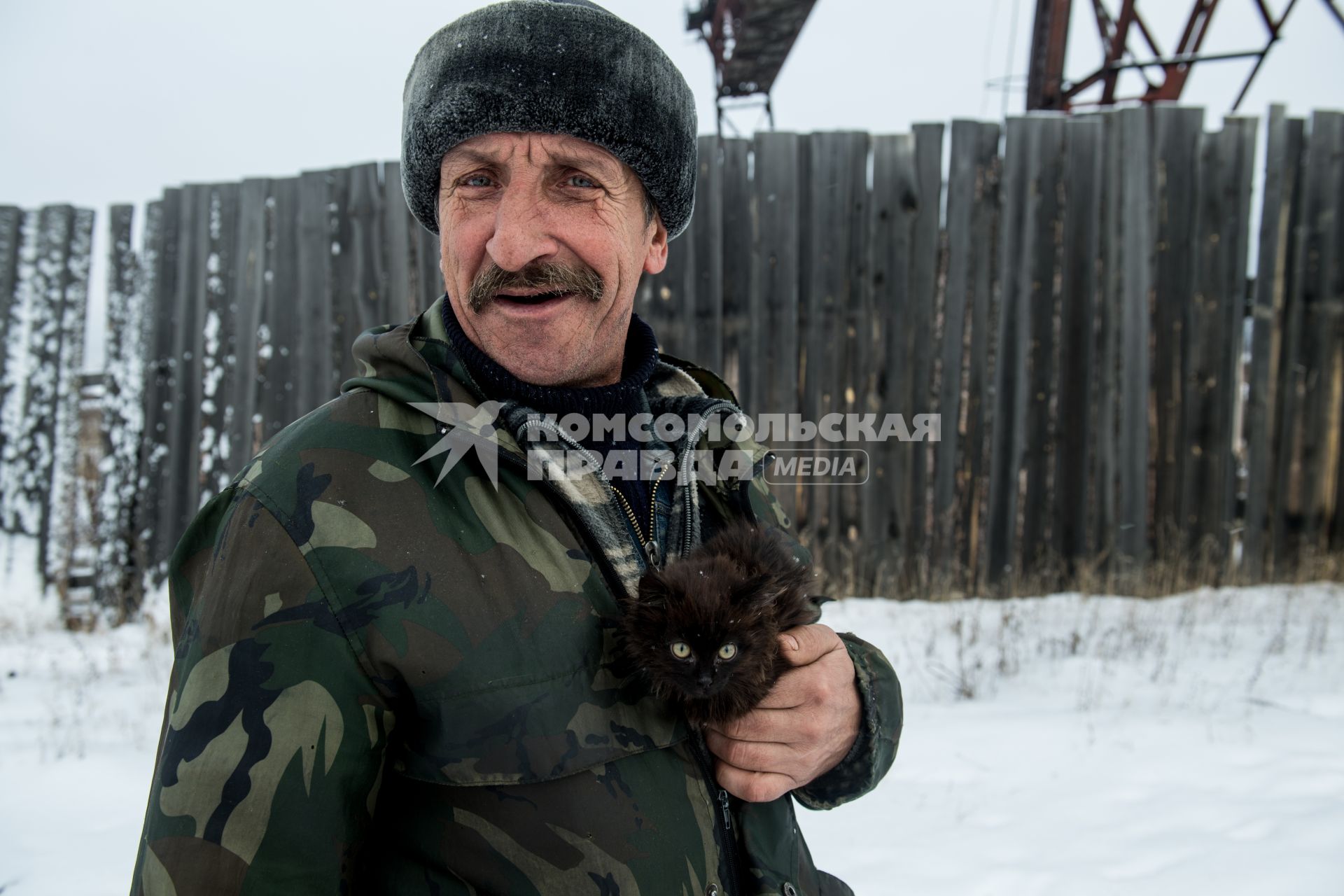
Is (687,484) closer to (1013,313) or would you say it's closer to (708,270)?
(708,270)

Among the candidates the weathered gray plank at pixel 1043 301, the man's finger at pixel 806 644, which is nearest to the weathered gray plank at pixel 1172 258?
the weathered gray plank at pixel 1043 301

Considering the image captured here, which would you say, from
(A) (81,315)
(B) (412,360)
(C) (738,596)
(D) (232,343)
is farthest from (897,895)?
(A) (81,315)

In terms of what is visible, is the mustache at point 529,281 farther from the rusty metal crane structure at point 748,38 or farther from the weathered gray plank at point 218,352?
the rusty metal crane structure at point 748,38

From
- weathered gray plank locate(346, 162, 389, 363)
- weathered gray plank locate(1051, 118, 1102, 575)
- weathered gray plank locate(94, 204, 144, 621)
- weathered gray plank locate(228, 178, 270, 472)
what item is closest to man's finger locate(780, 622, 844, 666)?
weathered gray plank locate(1051, 118, 1102, 575)

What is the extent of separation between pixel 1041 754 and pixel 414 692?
10.4 ft

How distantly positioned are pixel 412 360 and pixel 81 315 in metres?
5.84

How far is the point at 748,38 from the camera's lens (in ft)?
32.0

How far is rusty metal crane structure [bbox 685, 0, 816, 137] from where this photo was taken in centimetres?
902

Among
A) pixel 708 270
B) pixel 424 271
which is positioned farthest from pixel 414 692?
pixel 424 271

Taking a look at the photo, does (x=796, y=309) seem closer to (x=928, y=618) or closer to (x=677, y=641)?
(x=928, y=618)

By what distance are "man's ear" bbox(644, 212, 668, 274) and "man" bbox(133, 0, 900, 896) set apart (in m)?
0.15

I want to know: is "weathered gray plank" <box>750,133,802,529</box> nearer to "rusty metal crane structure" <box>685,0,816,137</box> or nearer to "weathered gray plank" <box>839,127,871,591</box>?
"weathered gray plank" <box>839,127,871,591</box>

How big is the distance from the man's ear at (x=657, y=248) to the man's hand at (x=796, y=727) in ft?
3.45

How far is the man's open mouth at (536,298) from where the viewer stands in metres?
1.62
